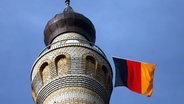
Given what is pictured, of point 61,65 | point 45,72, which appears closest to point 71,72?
point 61,65

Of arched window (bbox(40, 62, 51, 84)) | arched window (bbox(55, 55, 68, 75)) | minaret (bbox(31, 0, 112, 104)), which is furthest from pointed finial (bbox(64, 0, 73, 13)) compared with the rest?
arched window (bbox(40, 62, 51, 84))

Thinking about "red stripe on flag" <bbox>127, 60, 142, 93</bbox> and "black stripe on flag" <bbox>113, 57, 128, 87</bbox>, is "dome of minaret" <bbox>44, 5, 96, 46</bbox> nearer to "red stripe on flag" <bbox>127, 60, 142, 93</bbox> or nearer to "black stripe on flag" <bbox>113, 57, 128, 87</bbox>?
"black stripe on flag" <bbox>113, 57, 128, 87</bbox>

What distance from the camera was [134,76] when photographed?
91.2ft

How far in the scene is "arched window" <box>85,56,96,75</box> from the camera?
25.9m

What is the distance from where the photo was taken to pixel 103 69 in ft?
87.9

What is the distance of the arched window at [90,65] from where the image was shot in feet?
85.0

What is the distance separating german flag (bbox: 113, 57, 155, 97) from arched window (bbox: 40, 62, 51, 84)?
3221 millimetres

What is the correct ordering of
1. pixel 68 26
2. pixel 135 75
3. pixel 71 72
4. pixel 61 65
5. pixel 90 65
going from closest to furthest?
pixel 71 72 → pixel 61 65 → pixel 90 65 → pixel 135 75 → pixel 68 26

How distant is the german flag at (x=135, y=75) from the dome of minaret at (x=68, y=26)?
210cm

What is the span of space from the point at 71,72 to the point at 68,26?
3.71 metres

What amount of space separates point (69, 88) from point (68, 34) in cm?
408

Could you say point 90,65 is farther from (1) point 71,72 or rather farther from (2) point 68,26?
(2) point 68,26

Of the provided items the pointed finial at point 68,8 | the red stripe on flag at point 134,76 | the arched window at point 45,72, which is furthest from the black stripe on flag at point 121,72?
the pointed finial at point 68,8

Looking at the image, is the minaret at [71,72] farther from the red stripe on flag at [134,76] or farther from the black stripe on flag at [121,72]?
the red stripe on flag at [134,76]
